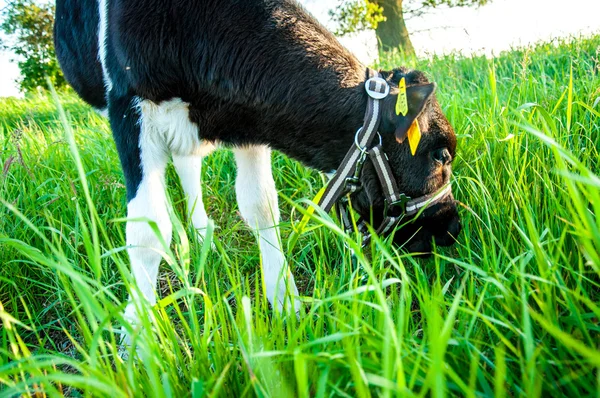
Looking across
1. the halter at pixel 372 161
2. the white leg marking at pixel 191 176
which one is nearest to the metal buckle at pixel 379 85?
the halter at pixel 372 161

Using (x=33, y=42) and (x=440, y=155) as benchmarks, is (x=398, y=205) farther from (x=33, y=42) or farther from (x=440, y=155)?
(x=33, y=42)

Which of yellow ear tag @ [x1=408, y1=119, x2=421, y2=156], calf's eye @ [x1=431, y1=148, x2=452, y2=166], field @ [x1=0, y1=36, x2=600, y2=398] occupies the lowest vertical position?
field @ [x1=0, y1=36, x2=600, y2=398]

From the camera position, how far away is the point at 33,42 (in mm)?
14414

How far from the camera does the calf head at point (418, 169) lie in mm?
2107

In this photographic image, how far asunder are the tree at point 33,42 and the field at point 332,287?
10.6 meters

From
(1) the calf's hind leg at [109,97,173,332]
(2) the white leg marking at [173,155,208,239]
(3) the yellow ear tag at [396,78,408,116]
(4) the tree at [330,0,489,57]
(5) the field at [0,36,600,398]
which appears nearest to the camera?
(5) the field at [0,36,600,398]

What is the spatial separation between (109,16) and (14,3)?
463 inches

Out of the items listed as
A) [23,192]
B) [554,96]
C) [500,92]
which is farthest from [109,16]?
[500,92]

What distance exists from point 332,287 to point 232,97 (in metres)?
1.06

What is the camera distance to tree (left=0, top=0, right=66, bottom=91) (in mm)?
13672

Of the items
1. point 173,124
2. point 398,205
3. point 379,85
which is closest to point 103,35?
point 173,124

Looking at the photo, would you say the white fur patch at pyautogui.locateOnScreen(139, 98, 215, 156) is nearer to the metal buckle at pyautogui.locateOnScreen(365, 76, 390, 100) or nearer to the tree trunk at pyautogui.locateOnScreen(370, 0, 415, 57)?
the metal buckle at pyautogui.locateOnScreen(365, 76, 390, 100)

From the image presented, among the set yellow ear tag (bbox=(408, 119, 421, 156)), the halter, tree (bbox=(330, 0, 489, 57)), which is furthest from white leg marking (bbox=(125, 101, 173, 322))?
tree (bbox=(330, 0, 489, 57))

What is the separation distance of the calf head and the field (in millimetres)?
140
